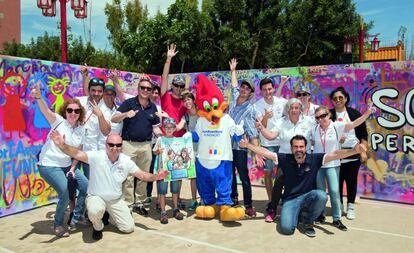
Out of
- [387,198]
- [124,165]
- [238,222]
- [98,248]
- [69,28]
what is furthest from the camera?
[69,28]

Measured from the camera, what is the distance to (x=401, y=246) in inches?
167

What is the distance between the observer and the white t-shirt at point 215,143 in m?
5.08

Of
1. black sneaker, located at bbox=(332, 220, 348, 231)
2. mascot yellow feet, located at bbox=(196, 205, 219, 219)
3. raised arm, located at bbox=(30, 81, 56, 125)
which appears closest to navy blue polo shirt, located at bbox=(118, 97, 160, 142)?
raised arm, located at bbox=(30, 81, 56, 125)

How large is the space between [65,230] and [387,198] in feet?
17.6

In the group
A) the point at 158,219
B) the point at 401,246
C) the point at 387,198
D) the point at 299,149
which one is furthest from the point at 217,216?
the point at 387,198

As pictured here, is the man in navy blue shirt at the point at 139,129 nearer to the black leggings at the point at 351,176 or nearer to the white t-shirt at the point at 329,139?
the white t-shirt at the point at 329,139

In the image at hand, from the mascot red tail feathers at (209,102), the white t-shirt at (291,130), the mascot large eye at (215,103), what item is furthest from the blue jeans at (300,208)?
the mascot large eye at (215,103)

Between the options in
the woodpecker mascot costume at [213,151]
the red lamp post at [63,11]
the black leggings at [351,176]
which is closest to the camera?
the woodpecker mascot costume at [213,151]

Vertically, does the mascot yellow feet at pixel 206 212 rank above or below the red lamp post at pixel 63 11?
below

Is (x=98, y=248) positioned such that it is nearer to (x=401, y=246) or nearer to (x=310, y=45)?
(x=401, y=246)

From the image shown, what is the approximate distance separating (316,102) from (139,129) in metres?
3.59

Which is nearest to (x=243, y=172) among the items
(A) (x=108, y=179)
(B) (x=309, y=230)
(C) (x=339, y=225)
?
(B) (x=309, y=230)

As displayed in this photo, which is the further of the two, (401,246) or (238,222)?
(238,222)

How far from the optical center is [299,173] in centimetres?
477
